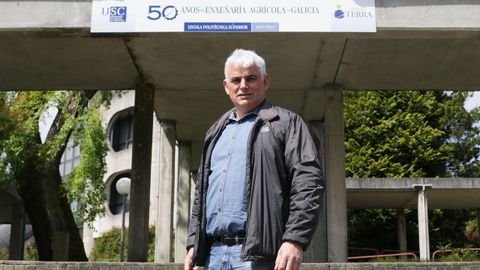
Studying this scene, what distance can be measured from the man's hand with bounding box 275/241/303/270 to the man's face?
913 mm

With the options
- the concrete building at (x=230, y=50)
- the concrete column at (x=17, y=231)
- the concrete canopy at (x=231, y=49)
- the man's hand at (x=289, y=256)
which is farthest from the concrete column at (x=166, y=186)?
the concrete column at (x=17, y=231)

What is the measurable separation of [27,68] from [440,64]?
830 cm

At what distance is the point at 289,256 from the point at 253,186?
0.47 metres

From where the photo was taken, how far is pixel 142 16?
33.4 feet

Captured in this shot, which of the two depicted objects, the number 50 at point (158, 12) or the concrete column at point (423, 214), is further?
the concrete column at point (423, 214)

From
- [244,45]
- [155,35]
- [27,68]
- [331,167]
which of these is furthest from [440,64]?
[27,68]

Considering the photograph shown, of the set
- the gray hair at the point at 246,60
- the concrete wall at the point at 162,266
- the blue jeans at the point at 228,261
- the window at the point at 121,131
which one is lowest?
the concrete wall at the point at 162,266

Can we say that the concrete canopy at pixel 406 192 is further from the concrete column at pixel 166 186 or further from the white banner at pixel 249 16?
the white banner at pixel 249 16

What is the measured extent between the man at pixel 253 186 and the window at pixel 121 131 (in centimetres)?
4462

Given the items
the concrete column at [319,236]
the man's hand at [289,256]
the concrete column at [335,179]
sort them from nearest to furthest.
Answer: the man's hand at [289,256] → the concrete column at [335,179] → the concrete column at [319,236]

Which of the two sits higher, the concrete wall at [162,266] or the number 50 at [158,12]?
the number 50 at [158,12]

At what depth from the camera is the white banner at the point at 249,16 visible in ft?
32.9

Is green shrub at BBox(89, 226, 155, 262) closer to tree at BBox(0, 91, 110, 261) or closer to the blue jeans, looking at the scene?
tree at BBox(0, 91, 110, 261)

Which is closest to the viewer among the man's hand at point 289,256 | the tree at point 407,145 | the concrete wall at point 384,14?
the man's hand at point 289,256
